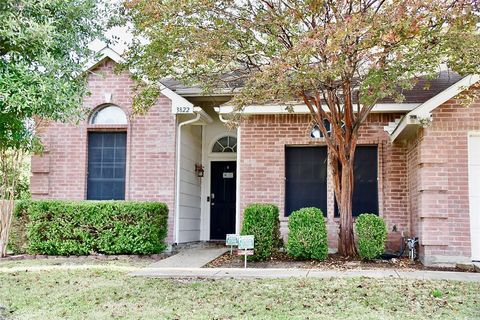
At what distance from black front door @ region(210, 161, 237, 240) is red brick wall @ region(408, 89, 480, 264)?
5.77 meters

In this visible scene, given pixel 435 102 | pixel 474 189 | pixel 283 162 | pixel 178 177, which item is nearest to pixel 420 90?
pixel 435 102

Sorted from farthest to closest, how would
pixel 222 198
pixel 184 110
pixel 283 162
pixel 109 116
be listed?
pixel 222 198 < pixel 109 116 < pixel 184 110 < pixel 283 162

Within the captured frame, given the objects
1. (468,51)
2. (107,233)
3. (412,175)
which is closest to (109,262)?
(107,233)

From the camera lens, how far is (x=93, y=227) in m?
11.4

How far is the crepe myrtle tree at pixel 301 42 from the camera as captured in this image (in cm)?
771

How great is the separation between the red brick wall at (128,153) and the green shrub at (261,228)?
280cm

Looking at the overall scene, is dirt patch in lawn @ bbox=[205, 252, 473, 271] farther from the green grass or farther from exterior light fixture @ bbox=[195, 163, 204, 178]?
exterior light fixture @ bbox=[195, 163, 204, 178]

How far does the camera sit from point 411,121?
32.0ft

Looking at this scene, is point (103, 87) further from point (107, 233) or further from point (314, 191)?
point (314, 191)

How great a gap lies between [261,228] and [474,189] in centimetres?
423

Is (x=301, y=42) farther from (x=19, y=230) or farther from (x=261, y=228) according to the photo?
(x=19, y=230)

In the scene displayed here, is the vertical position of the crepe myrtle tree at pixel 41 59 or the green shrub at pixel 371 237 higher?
the crepe myrtle tree at pixel 41 59

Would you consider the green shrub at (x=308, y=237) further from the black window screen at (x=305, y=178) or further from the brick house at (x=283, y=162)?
the black window screen at (x=305, y=178)

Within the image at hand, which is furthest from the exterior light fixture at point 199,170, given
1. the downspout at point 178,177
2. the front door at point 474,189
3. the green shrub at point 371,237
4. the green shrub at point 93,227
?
the front door at point 474,189
